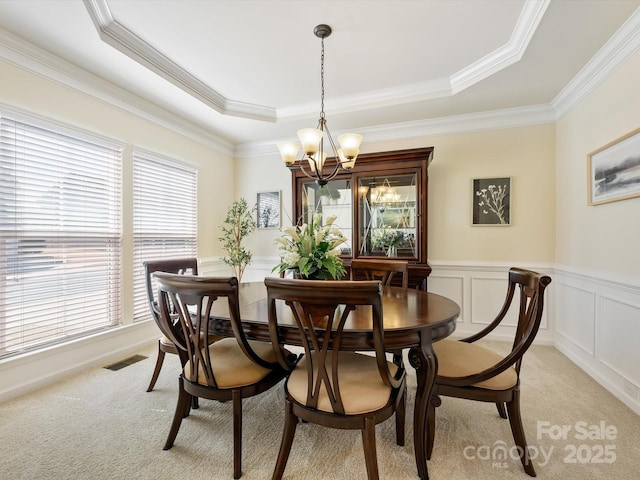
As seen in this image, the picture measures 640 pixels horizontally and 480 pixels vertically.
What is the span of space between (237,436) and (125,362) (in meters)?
1.91

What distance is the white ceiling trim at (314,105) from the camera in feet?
6.67

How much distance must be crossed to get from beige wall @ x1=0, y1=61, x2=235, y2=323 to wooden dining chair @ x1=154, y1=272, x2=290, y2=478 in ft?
5.91

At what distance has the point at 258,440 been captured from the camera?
171cm

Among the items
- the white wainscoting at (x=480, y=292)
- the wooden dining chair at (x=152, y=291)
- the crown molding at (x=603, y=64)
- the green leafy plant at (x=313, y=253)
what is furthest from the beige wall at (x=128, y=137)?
the crown molding at (x=603, y=64)

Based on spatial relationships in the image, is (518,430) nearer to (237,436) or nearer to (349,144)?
(237,436)

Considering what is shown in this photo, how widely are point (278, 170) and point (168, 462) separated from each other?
3552 millimetres

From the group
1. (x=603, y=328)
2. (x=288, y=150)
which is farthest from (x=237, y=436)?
(x=603, y=328)

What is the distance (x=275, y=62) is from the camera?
2.60 meters

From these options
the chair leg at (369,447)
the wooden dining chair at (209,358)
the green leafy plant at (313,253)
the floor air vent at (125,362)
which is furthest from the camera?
the floor air vent at (125,362)

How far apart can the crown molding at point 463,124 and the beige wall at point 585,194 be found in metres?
0.28

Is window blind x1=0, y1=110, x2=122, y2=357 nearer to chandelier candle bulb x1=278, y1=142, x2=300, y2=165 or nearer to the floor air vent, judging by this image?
the floor air vent

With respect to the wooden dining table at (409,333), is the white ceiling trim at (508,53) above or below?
above

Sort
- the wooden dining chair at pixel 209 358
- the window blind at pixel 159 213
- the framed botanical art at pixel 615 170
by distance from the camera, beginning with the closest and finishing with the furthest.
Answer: the wooden dining chair at pixel 209 358, the framed botanical art at pixel 615 170, the window blind at pixel 159 213

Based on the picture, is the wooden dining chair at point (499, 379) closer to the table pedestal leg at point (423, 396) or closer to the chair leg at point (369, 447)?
the table pedestal leg at point (423, 396)
